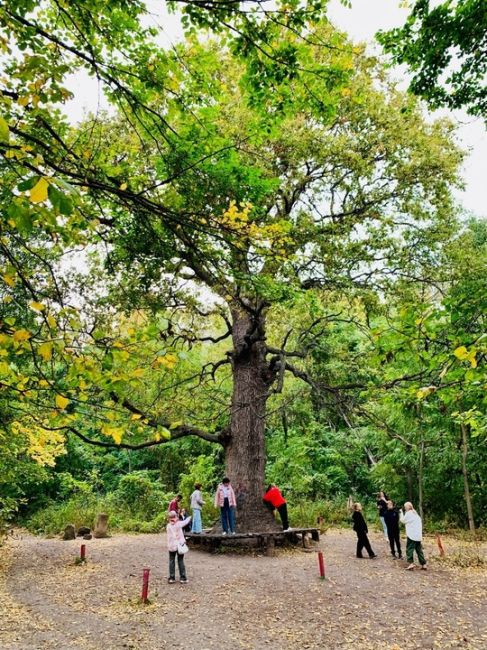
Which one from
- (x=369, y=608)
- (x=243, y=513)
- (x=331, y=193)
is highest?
(x=331, y=193)

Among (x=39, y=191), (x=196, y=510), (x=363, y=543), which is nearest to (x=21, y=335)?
(x=39, y=191)

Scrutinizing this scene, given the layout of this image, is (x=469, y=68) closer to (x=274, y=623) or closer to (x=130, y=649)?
(x=274, y=623)

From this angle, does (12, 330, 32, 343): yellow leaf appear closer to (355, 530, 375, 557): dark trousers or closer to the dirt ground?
the dirt ground

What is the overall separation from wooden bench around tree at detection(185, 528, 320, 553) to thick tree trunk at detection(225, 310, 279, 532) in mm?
296

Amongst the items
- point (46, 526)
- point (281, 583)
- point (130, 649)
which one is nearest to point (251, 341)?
point (281, 583)

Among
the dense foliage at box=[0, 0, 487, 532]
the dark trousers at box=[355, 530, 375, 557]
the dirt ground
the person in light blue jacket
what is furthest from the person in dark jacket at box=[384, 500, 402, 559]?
the person in light blue jacket

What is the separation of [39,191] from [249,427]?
38.7ft

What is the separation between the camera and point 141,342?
363cm

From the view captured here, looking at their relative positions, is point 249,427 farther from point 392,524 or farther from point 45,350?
point 45,350

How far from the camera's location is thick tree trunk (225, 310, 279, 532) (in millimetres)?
12234

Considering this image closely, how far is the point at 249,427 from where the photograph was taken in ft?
41.9

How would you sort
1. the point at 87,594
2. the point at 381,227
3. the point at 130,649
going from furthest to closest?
the point at 381,227 < the point at 87,594 < the point at 130,649

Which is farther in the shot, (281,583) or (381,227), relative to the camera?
(381,227)

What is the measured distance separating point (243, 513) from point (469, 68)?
36.2 ft
